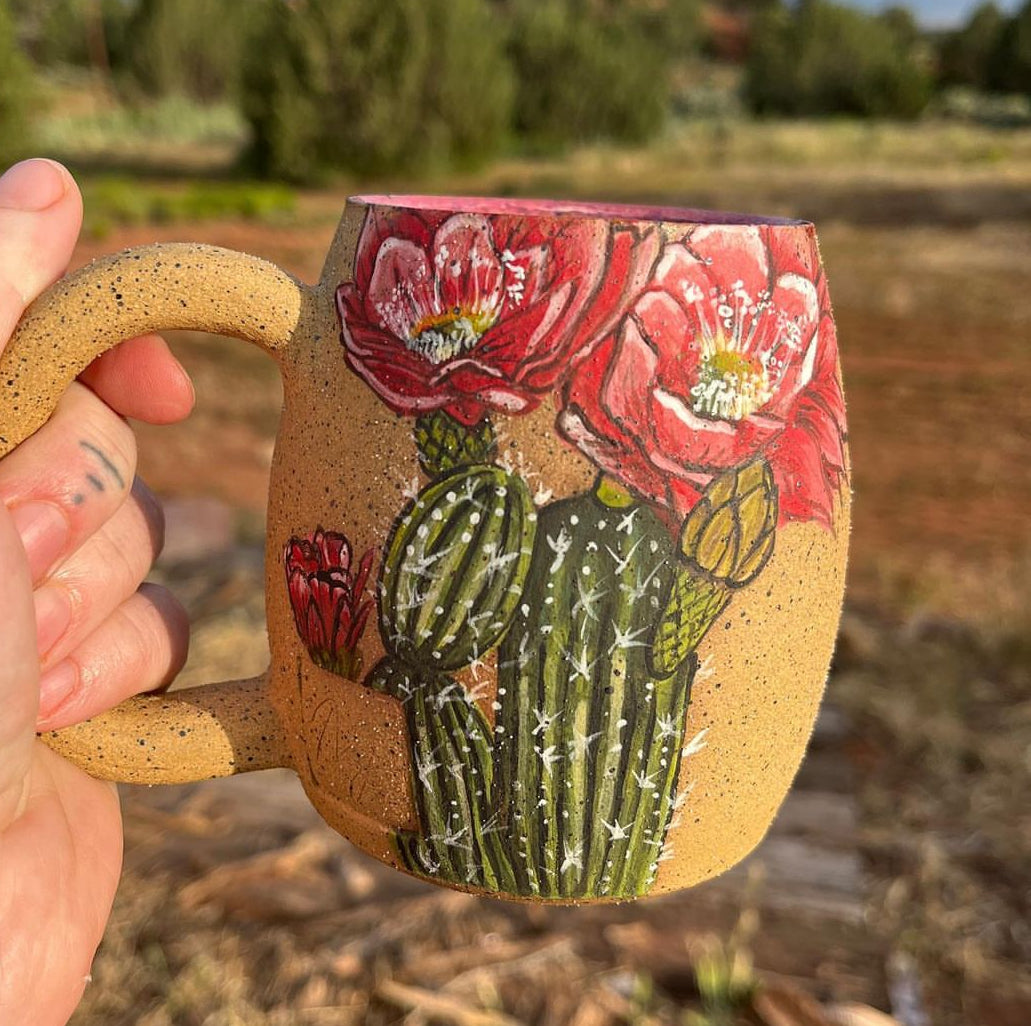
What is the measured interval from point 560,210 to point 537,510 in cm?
54

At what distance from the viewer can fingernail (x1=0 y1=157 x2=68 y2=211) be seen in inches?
54.2

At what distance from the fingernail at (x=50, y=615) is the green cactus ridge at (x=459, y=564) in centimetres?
49

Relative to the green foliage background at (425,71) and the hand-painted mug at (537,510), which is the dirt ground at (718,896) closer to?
the hand-painted mug at (537,510)

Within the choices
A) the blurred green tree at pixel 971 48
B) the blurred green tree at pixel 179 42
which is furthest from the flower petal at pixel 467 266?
the blurred green tree at pixel 971 48

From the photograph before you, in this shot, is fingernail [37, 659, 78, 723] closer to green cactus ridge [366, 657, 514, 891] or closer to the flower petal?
green cactus ridge [366, 657, 514, 891]

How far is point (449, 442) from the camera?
1.18 meters

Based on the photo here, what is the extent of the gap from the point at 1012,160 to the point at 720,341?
18.6 meters

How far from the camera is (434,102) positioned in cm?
1727

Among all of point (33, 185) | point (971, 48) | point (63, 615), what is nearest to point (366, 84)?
point (33, 185)

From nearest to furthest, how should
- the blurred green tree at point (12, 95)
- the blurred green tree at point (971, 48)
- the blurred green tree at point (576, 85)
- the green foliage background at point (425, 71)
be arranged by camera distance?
the blurred green tree at point (12, 95)
the green foliage background at point (425, 71)
the blurred green tree at point (576, 85)
the blurred green tree at point (971, 48)

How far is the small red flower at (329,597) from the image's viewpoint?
124 centimetres

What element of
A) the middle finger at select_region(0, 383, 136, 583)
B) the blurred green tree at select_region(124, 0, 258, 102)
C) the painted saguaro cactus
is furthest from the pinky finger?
the blurred green tree at select_region(124, 0, 258, 102)

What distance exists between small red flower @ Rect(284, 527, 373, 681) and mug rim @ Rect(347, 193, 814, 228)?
372mm

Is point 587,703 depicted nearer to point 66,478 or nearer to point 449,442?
point 449,442
